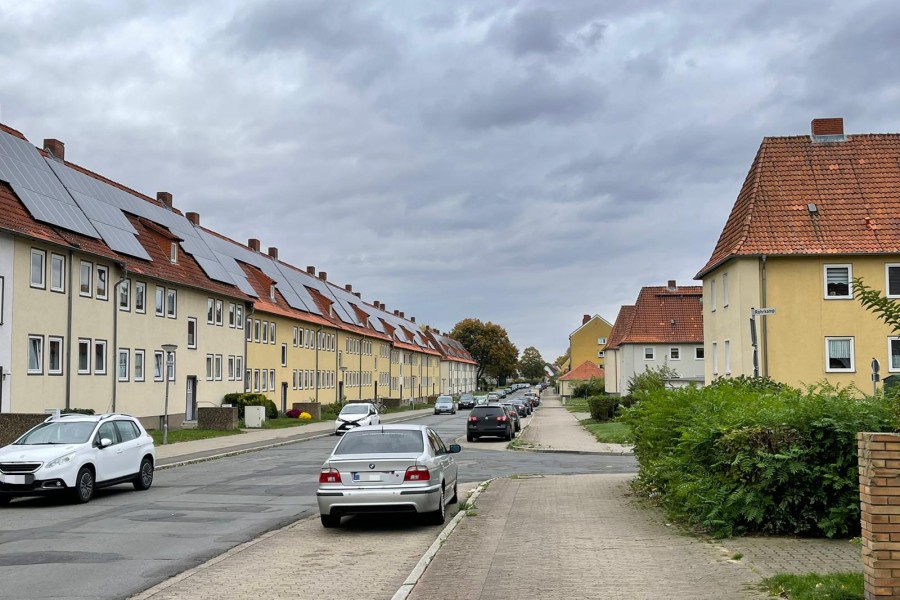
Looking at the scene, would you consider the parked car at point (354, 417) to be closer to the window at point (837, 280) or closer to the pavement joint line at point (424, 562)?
the window at point (837, 280)

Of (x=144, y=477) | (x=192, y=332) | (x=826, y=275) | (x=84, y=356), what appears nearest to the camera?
(x=144, y=477)

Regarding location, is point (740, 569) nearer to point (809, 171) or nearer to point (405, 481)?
point (405, 481)

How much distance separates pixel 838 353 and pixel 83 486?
954 inches

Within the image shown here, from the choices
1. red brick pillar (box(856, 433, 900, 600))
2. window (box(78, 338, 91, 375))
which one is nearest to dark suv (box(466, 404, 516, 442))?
window (box(78, 338, 91, 375))

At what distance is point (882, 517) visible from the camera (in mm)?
6703

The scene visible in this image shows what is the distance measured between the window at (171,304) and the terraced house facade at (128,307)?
0.05 metres

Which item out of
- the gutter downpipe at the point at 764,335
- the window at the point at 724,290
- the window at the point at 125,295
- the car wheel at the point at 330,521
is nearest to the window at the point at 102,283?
the window at the point at 125,295

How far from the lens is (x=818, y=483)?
10383mm

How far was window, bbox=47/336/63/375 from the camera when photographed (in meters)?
31.5

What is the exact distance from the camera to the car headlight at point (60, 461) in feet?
52.3

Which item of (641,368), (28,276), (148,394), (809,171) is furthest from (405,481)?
(641,368)

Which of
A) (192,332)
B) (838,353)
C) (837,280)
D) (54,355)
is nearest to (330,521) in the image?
(54,355)

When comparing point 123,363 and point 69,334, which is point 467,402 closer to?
point 123,363

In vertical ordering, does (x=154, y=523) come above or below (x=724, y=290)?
below
